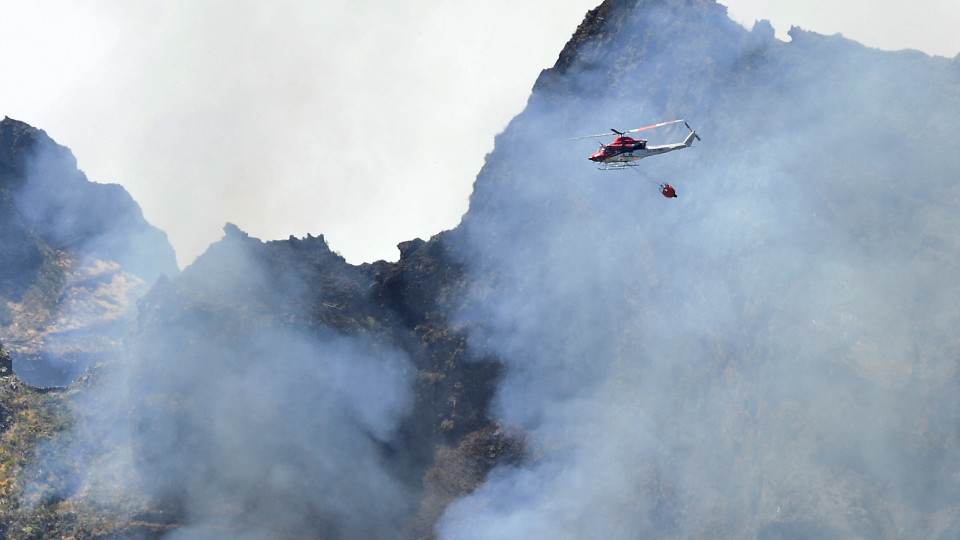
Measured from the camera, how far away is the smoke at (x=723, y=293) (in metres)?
75.8

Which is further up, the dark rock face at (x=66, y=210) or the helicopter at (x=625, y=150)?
the dark rock face at (x=66, y=210)

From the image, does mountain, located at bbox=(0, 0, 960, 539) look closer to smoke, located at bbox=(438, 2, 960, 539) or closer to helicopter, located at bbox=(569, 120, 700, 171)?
smoke, located at bbox=(438, 2, 960, 539)

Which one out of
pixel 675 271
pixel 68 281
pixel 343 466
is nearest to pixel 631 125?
pixel 675 271

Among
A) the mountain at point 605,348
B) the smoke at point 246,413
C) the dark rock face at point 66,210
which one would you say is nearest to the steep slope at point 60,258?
the dark rock face at point 66,210


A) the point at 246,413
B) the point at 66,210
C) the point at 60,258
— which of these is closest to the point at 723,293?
the point at 246,413

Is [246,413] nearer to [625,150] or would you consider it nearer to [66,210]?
[625,150]

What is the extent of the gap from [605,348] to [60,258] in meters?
81.3

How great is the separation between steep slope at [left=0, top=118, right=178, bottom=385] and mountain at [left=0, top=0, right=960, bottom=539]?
26.1m

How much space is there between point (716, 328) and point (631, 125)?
23553 mm

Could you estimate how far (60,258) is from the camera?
428ft

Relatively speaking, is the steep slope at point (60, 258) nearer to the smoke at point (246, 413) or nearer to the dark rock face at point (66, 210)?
the dark rock face at point (66, 210)

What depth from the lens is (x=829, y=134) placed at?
85250 millimetres

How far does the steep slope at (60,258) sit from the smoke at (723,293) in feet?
188

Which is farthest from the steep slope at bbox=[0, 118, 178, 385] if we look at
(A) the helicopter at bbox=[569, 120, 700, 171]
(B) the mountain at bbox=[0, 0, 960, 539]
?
(A) the helicopter at bbox=[569, 120, 700, 171]
